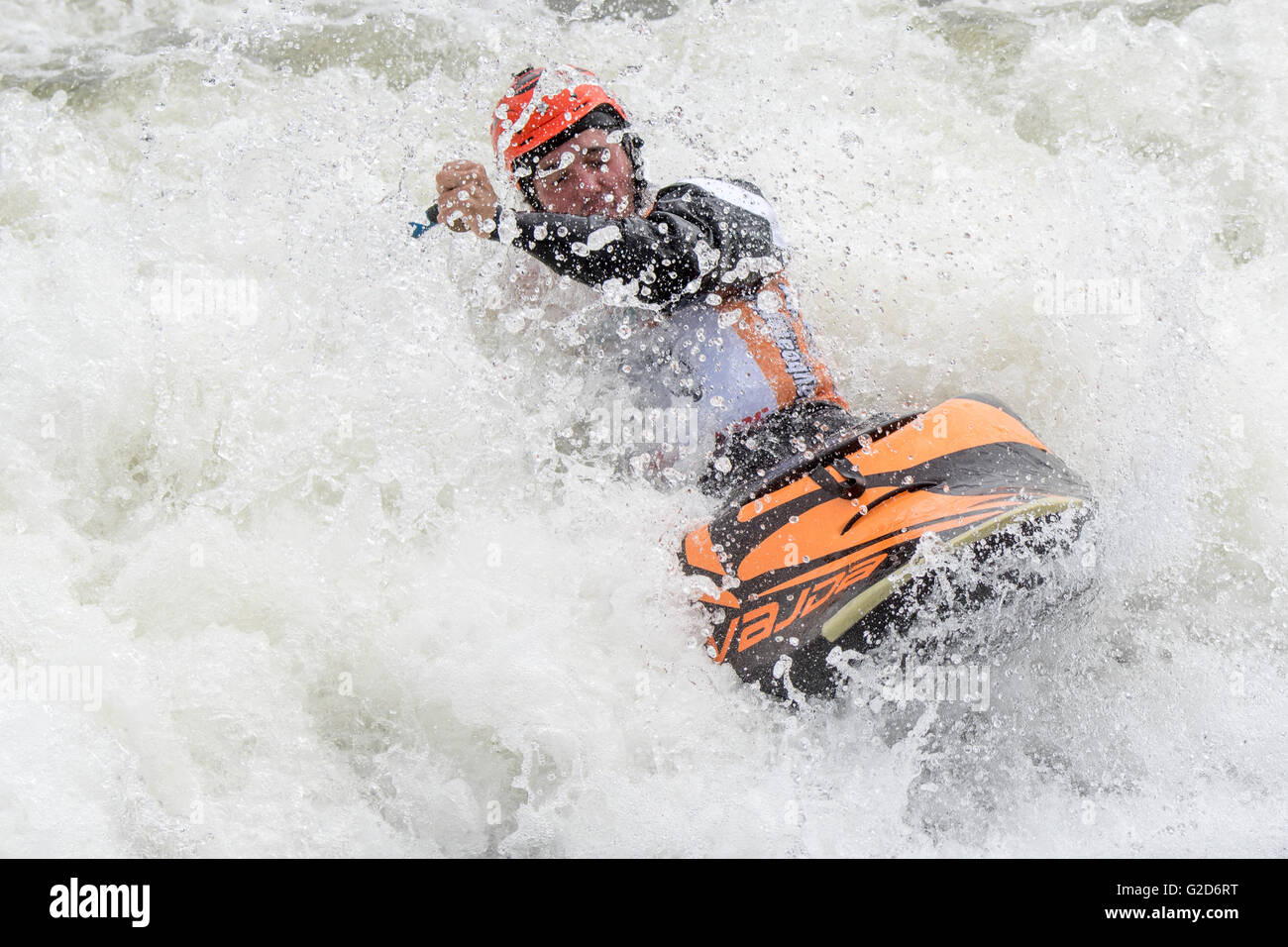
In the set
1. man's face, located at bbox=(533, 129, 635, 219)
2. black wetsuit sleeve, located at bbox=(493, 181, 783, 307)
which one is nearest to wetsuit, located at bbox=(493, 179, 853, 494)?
black wetsuit sleeve, located at bbox=(493, 181, 783, 307)

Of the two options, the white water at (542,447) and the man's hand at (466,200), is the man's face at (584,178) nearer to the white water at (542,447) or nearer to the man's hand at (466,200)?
the white water at (542,447)

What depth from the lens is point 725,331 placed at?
2.91 meters

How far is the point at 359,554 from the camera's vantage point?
10.2 feet

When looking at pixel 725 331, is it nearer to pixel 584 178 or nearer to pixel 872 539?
pixel 584 178

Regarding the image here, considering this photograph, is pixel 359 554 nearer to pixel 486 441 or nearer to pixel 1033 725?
pixel 486 441

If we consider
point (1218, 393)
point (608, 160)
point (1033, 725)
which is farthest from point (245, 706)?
point (1218, 393)

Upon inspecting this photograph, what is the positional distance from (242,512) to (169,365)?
629 millimetres

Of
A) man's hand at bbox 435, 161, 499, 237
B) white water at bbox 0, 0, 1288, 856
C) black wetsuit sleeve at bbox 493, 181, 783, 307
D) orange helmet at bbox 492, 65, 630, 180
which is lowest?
white water at bbox 0, 0, 1288, 856

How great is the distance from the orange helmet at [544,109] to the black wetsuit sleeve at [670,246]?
35cm

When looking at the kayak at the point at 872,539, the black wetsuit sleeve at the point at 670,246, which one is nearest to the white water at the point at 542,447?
the kayak at the point at 872,539

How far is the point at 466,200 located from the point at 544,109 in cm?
54

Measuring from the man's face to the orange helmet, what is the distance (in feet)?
0.18

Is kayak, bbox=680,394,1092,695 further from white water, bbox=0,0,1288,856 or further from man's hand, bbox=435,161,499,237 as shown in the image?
man's hand, bbox=435,161,499,237

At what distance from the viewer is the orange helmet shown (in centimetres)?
294
